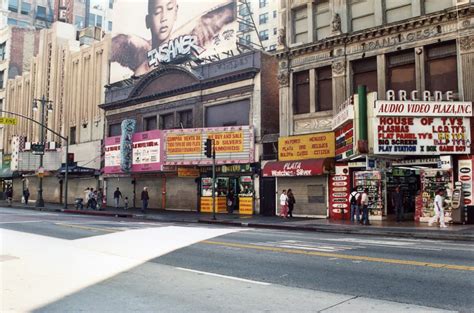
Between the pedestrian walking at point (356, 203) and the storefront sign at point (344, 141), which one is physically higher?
the storefront sign at point (344, 141)

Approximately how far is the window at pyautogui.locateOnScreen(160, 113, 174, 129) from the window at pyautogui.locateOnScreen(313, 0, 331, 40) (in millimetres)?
13928

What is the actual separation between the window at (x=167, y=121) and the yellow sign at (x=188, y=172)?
4.78 metres

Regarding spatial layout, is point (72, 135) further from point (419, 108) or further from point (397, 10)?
point (419, 108)

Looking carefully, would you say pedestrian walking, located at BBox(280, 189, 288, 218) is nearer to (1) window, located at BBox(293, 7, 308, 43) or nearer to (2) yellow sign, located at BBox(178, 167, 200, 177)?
(2) yellow sign, located at BBox(178, 167, 200, 177)

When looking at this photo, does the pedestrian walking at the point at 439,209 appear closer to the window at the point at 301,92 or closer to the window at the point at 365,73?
the window at the point at 365,73

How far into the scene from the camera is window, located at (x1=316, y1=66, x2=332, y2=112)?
90.3 ft

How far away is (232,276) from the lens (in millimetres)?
8859

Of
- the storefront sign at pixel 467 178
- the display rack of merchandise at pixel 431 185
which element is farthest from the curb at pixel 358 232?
→ the storefront sign at pixel 467 178

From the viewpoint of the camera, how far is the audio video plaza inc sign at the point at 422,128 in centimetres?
2162

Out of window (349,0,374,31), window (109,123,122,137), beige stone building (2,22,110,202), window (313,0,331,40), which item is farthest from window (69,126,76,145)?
window (349,0,374,31)

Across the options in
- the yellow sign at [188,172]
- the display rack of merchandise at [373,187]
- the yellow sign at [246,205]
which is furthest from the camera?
the yellow sign at [188,172]

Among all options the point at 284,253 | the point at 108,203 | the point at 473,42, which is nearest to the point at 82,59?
the point at 108,203

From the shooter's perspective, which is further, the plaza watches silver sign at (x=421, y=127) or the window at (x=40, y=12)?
the window at (x=40, y=12)

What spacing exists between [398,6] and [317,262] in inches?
764
